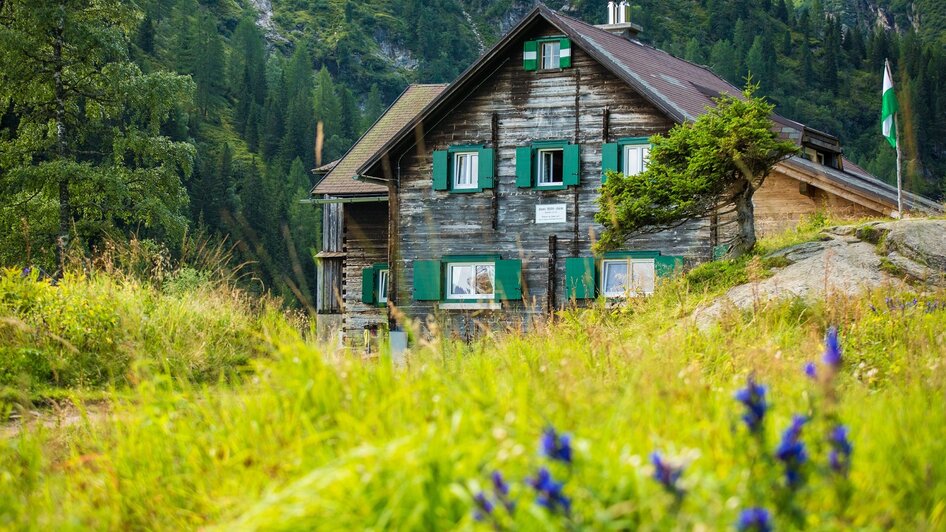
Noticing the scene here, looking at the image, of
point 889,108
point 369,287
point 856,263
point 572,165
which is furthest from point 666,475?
point 369,287

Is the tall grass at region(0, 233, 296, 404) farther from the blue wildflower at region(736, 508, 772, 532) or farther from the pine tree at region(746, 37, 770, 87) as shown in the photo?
the pine tree at region(746, 37, 770, 87)

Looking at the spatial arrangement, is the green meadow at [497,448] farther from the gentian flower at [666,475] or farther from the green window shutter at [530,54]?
the green window shutter at [530,54]

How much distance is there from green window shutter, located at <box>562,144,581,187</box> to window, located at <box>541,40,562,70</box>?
1.87m

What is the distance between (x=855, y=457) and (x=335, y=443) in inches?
82.9

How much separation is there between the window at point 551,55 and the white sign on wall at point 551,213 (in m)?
3.02

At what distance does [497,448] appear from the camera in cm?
455

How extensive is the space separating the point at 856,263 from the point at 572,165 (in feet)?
44.0

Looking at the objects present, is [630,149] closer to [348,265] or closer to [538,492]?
[348,265]

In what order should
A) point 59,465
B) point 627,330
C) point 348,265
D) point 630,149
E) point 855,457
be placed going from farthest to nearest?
point 348,265 < point 630,149 < point 627,330 < point 59,465 < point 855,457

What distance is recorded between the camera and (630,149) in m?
25.4

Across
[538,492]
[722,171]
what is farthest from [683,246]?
[538,492]

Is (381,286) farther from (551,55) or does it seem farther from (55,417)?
(55,417)

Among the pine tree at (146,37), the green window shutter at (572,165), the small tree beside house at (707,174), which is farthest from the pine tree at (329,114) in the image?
the small tree beside house at (707,174)

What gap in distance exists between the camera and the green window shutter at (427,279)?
26.3 m
